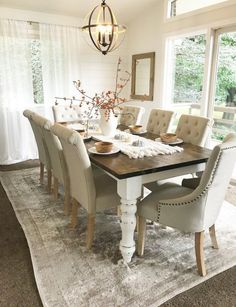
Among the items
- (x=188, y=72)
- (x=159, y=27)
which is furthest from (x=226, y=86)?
(x=159, y=27)

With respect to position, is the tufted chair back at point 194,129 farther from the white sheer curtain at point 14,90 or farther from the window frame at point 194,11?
the white sheer curtain at point 14,90

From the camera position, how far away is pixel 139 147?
8.36ft

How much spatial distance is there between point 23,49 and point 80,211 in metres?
3.08

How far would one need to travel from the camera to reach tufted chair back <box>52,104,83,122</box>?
4.08 m

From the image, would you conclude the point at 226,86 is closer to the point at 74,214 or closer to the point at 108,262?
the point at 74,214

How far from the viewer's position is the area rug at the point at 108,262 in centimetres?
182

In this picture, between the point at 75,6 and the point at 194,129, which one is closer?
the point at 194,129

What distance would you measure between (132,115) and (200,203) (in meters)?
2.41

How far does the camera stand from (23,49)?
4520 millimetres

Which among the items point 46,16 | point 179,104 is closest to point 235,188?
point 179,104

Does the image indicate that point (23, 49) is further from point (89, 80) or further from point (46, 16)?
point (89, 80)

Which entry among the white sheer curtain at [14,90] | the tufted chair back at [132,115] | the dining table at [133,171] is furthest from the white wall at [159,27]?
the dining table at [133,171]

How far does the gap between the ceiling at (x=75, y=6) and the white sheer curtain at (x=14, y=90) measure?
290mm

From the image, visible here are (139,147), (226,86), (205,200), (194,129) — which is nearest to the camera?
(205,200)
